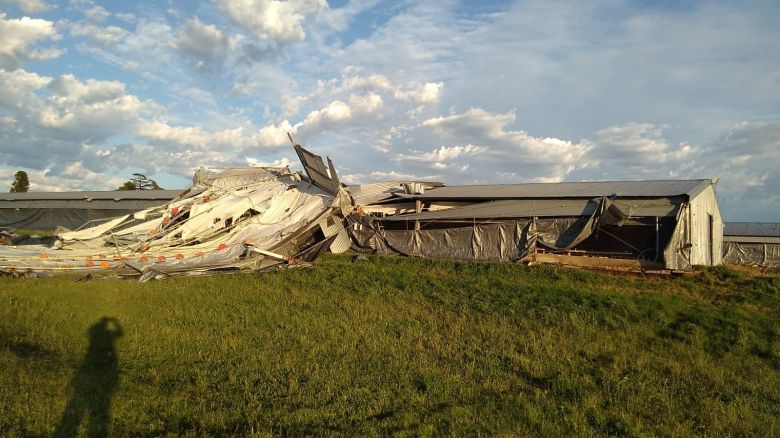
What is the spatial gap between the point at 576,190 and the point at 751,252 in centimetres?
1666

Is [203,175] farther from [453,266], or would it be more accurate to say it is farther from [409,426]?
[409,426]

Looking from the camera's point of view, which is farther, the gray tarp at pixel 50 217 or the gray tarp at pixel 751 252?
the gray tarp at pixel 50 217

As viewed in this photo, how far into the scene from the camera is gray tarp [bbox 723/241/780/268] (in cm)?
2858

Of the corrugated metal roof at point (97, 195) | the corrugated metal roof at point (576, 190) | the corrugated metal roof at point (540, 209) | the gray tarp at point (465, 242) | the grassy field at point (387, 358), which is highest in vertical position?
the corrugated metal roof at point (97, 195)

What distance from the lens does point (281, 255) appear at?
57.0 feet

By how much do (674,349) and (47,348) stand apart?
988cm

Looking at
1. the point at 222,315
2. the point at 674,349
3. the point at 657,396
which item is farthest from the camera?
the point at 222,315

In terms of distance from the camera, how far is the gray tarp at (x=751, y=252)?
28.6m

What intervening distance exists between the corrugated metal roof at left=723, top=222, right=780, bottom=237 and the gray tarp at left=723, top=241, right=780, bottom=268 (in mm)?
1174

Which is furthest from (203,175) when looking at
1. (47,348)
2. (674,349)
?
(674,349)

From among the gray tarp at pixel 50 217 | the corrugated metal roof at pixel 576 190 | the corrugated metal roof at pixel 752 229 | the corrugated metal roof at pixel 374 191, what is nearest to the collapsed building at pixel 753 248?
the corrugated metal roof at pixel 752 229

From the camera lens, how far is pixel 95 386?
6281 mm

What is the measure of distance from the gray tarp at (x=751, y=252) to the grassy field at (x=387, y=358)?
18.3 meters

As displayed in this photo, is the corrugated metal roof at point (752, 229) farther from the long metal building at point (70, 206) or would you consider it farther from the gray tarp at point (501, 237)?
the long metal building at point (70, 206)
